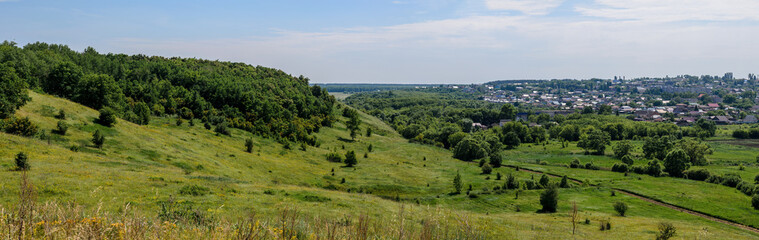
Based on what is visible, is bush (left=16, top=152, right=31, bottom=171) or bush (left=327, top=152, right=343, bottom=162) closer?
bush (left=16, top=152, right=31, bottom=171)

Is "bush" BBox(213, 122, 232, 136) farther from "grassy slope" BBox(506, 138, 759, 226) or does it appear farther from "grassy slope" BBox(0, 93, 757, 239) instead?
"grassy slope" BBox(506, 138, 759, 226)

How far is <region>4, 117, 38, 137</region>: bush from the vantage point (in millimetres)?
43750

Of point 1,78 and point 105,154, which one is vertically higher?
point 1,78

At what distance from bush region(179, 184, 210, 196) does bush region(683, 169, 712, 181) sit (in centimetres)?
10754

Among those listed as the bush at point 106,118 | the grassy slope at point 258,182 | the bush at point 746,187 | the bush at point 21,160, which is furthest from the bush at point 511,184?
the bush at point 21,160

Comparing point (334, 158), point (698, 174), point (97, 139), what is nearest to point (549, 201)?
point (334, 158)

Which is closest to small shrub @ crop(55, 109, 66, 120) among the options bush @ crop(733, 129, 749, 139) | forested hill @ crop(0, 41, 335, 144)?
forested hill @ crop(0, 41, 335, 144)

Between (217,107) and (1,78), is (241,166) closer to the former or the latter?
(1,78)

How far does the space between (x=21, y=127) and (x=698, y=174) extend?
127438 millimetres

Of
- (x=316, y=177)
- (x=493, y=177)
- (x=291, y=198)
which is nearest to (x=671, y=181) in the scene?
(x=493, y=177)

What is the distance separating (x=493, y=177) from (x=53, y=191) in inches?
3089

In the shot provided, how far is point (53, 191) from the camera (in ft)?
79.9

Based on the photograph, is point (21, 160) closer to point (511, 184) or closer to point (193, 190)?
point (193, 190)

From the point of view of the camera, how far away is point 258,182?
1946 inches
